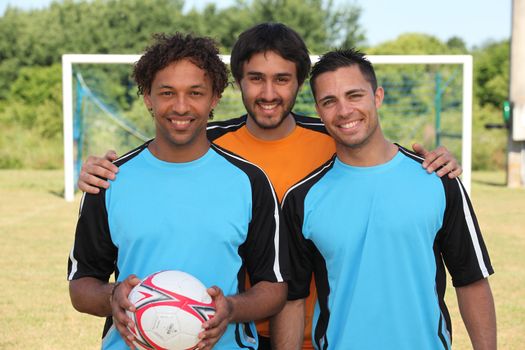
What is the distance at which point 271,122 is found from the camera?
3.26 metres

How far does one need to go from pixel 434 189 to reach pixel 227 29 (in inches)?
1362

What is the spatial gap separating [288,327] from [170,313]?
624 mm

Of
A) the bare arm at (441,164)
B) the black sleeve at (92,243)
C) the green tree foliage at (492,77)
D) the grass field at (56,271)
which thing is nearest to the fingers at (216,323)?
the black sleeve at (92,243)

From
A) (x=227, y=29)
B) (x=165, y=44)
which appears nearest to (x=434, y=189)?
(x=165, y=44)

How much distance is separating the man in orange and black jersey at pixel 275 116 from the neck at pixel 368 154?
0.22m

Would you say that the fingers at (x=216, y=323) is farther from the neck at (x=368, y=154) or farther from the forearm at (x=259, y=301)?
the neck at (x=368, y=154)

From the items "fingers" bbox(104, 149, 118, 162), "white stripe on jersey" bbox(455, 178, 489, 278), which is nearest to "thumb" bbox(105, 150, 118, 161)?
"fingers" bbox(104, 149, 118, 162)

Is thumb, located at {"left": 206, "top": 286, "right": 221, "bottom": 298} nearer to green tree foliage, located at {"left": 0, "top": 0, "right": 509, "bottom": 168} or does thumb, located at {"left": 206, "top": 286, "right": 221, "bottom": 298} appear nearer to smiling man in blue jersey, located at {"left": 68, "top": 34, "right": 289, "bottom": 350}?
smiling man in blue jersey, located at {"left": 68, "top": 34, "right": 289, "bottom": 350}

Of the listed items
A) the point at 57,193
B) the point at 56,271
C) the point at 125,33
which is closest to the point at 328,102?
the point at 56,271

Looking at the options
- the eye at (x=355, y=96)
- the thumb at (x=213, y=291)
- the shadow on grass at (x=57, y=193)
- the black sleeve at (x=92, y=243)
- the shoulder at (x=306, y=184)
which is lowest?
the shadow on grass at (x=57, y=193)

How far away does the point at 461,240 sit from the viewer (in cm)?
288

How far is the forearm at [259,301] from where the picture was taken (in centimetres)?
264

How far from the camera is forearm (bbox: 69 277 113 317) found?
2705 mm

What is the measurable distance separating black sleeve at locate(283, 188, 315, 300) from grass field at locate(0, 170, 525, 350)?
2.95m
